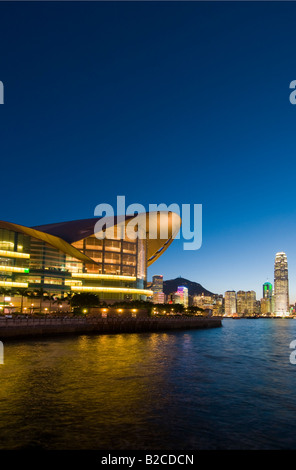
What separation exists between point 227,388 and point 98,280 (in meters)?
94.1

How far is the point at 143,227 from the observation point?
13138cm

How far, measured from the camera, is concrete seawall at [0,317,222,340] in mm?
54156

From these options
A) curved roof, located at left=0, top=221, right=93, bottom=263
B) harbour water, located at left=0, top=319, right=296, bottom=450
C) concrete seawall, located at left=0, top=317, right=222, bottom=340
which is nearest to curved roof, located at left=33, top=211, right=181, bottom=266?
curved roof, located at left=0, top=221, right=93, bottom=263

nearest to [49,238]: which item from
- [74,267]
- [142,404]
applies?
[74,267]

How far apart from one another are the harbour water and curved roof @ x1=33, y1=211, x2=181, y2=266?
7935 cm

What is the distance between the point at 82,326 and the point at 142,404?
49.9m

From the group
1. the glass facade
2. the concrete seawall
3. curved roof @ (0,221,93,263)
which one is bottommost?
the concrete seawall

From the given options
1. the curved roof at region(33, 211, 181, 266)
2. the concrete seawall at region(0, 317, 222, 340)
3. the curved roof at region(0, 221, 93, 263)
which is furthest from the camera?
the curved roof at region(33, 211, 181, 266)

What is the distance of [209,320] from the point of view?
120 meters

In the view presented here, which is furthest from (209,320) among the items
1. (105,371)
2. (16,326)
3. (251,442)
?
(251,442)

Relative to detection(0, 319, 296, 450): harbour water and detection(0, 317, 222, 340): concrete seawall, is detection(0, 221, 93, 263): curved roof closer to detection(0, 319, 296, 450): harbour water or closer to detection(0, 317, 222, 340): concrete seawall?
detection(0, 317, 222, 340): concrete seawall

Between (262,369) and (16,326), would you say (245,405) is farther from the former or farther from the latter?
(16,326)

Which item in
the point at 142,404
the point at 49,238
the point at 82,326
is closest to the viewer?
the point at 142,404

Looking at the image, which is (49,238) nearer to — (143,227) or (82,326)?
(82,326)
